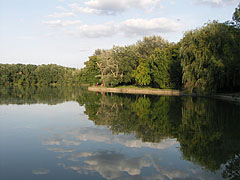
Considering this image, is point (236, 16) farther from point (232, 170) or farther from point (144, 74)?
point (232, 170)

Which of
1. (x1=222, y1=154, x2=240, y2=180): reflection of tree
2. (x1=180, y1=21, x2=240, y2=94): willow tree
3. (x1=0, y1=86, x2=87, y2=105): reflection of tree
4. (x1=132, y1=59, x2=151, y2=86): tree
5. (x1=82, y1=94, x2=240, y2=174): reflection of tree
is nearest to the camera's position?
(x1=222, y1=154, x2=240, y2=180): reflection of tree

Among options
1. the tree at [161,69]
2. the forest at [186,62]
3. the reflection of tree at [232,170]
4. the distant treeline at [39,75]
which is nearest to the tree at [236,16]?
the forest at [186,62]

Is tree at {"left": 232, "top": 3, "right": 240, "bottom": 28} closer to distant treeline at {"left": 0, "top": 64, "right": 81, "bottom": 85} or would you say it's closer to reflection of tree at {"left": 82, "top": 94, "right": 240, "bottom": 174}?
reflection of tree at {"left": 82, "top": 94, "right": 240, "bottom": 174}

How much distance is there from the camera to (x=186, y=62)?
36156 millimetres

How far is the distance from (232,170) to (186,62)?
99.2ft

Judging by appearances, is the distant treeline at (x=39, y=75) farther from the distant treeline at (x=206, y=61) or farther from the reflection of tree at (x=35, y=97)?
the distant treeline at (x=206, y=61)

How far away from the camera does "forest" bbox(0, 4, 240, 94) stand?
32438 mm

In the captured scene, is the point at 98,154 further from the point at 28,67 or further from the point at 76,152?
the point at 28,67

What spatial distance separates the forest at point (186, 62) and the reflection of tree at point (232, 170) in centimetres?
2542

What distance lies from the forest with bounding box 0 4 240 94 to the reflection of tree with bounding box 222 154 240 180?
83.4 feet

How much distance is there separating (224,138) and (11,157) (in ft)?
31.9

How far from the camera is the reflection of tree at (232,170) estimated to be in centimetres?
705

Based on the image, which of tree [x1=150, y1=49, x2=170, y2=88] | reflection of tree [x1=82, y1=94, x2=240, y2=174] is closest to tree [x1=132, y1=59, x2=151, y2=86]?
tree [x1=150, y1=49, x2=170, y2=88]

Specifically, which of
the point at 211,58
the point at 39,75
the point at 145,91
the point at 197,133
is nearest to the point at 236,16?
the point at 211,58
